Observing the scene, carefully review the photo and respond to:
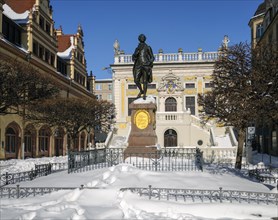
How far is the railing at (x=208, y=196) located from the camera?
31.0 feet

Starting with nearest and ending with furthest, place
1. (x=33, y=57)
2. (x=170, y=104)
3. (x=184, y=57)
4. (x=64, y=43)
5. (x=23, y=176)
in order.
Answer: (x=23, y=176)
(x=33, y=57)
(x=170, y=104)
(x=184, y=57)
(x=64, y=43)

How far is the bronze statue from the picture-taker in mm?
18062

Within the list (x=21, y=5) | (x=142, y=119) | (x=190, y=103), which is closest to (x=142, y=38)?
(x=142, y=119)

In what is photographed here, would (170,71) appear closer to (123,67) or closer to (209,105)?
(123,67)

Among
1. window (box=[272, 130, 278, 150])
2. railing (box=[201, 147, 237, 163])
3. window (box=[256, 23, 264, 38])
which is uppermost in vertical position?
window (box=[256, 23, 264, 38])

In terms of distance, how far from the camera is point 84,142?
55031 mm

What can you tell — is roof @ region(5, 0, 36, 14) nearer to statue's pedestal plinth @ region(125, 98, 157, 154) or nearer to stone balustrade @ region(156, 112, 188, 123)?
stone balustrade @ region(156, 112, 188, 123)

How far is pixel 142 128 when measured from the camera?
16.9 meters

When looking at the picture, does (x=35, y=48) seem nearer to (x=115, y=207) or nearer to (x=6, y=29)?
(x=6, y=29)

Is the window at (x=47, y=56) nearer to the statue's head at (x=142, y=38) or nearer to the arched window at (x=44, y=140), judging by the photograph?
the arched window at (x=44, y=140)

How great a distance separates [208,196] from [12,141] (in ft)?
84.4

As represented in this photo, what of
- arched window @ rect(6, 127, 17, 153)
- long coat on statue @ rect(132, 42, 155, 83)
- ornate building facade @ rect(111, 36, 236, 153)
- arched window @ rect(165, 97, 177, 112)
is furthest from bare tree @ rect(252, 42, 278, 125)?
arched window @ rect(165, 97, 177, 112)

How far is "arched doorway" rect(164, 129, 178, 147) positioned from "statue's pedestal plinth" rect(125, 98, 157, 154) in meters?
24.3

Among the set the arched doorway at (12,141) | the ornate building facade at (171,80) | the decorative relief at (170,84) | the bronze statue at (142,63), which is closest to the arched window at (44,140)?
the arched doorway at (12,141)
